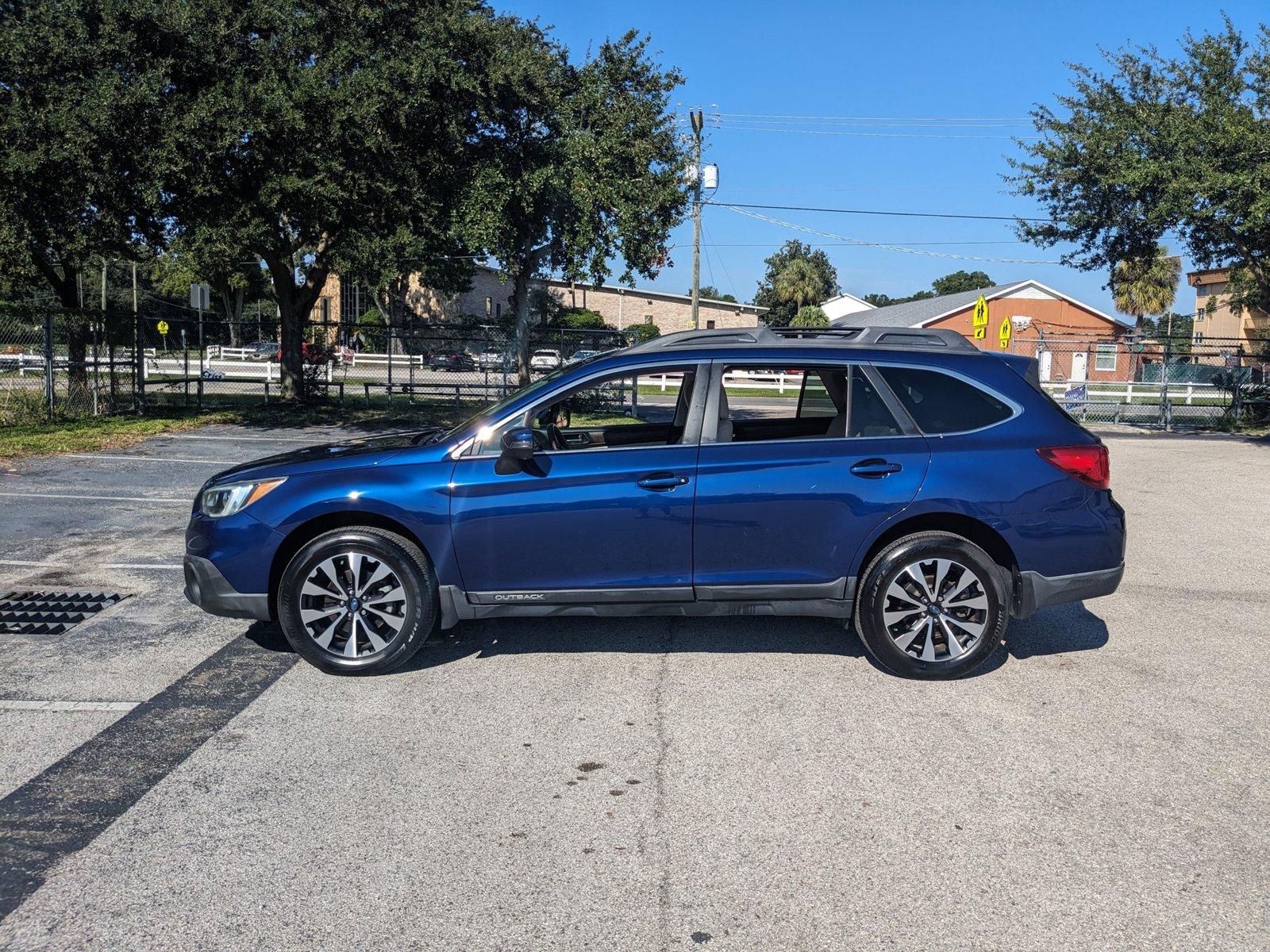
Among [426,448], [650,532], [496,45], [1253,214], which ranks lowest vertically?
[650,532]

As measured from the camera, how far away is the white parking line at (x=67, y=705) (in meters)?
5.16

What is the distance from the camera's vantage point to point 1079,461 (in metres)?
5.73

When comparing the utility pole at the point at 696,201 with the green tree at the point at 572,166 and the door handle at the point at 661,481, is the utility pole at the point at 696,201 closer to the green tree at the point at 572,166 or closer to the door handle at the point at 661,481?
the green tree at the point at 572,166

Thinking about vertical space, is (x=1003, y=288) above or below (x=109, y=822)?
above

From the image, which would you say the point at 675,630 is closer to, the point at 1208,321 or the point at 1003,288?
the point at 1003,288

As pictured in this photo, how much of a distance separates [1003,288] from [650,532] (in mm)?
54615

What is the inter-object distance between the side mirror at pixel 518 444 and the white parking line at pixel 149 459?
1010cm

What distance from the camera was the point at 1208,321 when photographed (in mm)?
65000

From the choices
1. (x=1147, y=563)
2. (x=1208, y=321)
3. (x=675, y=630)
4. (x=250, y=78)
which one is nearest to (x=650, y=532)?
(x=675, y=630)

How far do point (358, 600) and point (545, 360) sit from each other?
25.6 meters

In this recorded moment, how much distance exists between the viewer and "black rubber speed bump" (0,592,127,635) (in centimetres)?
651

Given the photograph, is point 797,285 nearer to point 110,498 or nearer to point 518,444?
point 110,498

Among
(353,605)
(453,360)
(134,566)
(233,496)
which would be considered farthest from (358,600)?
(453,360)

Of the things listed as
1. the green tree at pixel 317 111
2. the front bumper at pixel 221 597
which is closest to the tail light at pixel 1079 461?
the front bumper at pixel 221 597
